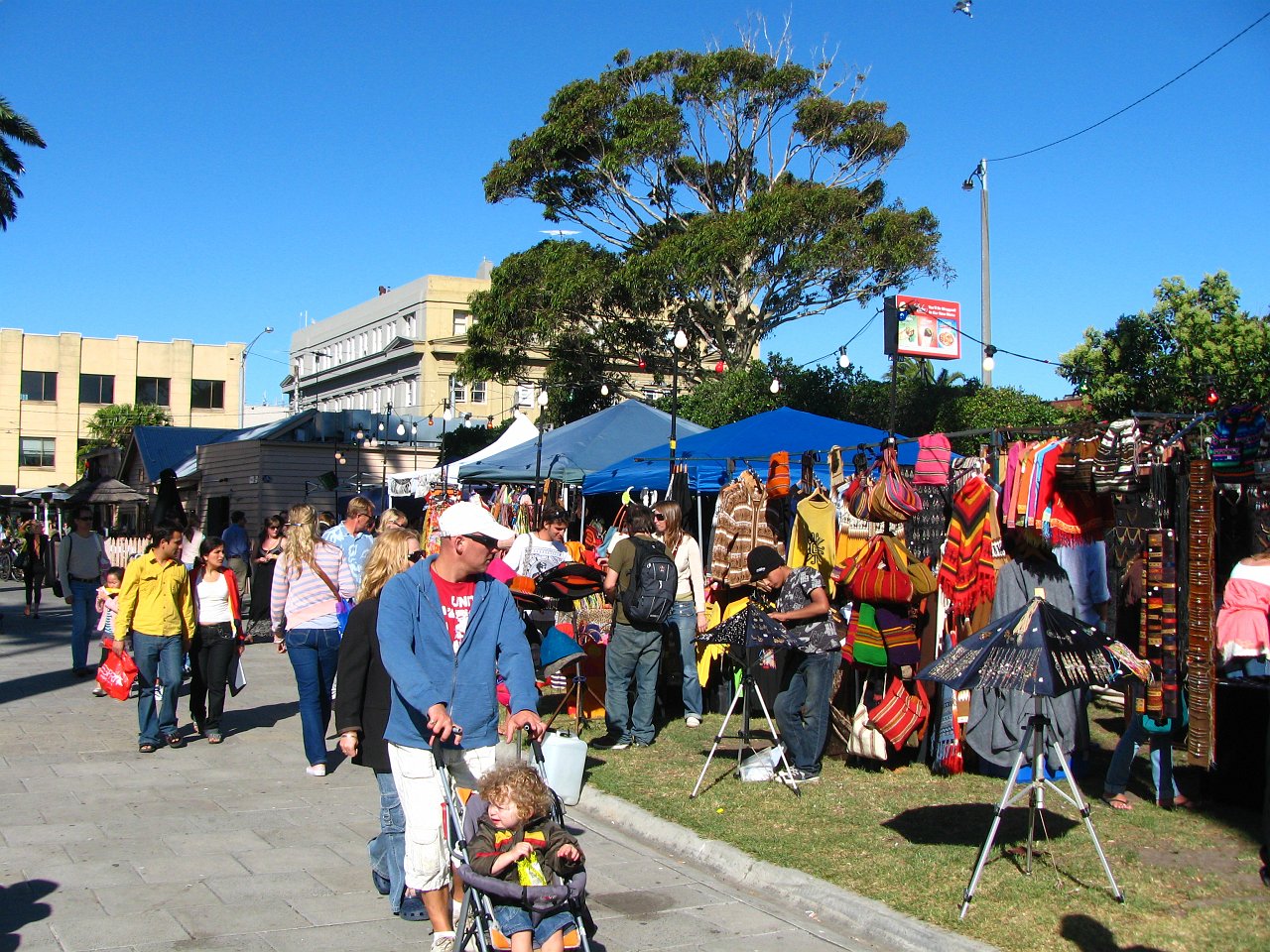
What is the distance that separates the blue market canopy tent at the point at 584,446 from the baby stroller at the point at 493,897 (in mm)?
10902

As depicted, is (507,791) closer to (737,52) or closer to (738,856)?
(738,856)

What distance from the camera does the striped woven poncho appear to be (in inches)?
298

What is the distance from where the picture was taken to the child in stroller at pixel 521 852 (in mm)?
3994

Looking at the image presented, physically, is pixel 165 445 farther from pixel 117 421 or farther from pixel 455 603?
pixel 455 603

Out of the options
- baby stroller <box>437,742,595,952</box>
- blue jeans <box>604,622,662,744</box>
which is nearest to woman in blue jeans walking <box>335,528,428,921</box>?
baby stroller <box>437,742,595,952</box>

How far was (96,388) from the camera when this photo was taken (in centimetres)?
6756

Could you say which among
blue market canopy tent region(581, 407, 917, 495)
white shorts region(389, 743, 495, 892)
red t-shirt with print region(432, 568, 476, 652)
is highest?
blue market canopy tent region(581, 407, 917, 495)

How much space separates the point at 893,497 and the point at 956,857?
2.73 meters

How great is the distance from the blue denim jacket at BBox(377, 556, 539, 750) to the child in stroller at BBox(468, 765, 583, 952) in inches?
18.8

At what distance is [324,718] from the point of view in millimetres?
8562

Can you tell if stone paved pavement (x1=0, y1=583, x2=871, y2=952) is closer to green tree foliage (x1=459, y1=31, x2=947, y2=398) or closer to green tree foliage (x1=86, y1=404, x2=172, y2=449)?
green tree foliage (x1=459, y1=31, x2=947, y2=398)

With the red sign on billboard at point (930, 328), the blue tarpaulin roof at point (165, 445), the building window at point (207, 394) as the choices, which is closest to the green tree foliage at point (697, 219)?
the red sign on billboard at point (930, 328)

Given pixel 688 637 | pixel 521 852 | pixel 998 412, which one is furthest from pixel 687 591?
pixel 998 412

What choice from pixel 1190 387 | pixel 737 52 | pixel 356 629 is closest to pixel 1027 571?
pixel 356 629
